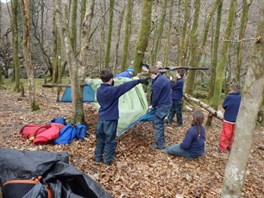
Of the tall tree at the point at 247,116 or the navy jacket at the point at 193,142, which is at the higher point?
the tall tree at the point at 247,116

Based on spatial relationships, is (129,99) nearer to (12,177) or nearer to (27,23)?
(12,177)

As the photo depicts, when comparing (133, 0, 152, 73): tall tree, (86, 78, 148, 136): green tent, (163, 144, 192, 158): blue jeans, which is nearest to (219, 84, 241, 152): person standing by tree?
(163, 144, 192, 158): blue jeans

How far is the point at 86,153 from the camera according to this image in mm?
4973

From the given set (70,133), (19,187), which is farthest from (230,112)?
(19,187)

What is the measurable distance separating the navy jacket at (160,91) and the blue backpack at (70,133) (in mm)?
1620

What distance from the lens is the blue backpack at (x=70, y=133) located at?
204 inches

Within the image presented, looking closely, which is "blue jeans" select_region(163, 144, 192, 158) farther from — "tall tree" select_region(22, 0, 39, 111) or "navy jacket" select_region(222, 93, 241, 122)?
"tall tree" select_region(22, 0, 39, 111)

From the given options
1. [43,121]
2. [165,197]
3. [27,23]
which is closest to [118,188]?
[165,197]

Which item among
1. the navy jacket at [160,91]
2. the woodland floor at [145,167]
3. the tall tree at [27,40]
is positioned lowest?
the woodland floor at [145,167]

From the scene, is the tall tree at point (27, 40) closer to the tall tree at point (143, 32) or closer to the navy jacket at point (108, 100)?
the tall tree at point (143, 32)

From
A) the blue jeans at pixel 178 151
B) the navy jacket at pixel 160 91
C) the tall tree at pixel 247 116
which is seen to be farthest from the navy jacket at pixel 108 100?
the tall tree at pixel 247 116

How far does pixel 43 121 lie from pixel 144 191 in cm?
358

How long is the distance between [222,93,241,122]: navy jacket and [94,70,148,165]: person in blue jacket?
2.44m

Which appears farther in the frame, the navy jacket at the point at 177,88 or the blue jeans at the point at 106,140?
the navy jacket at the point at 177,88
